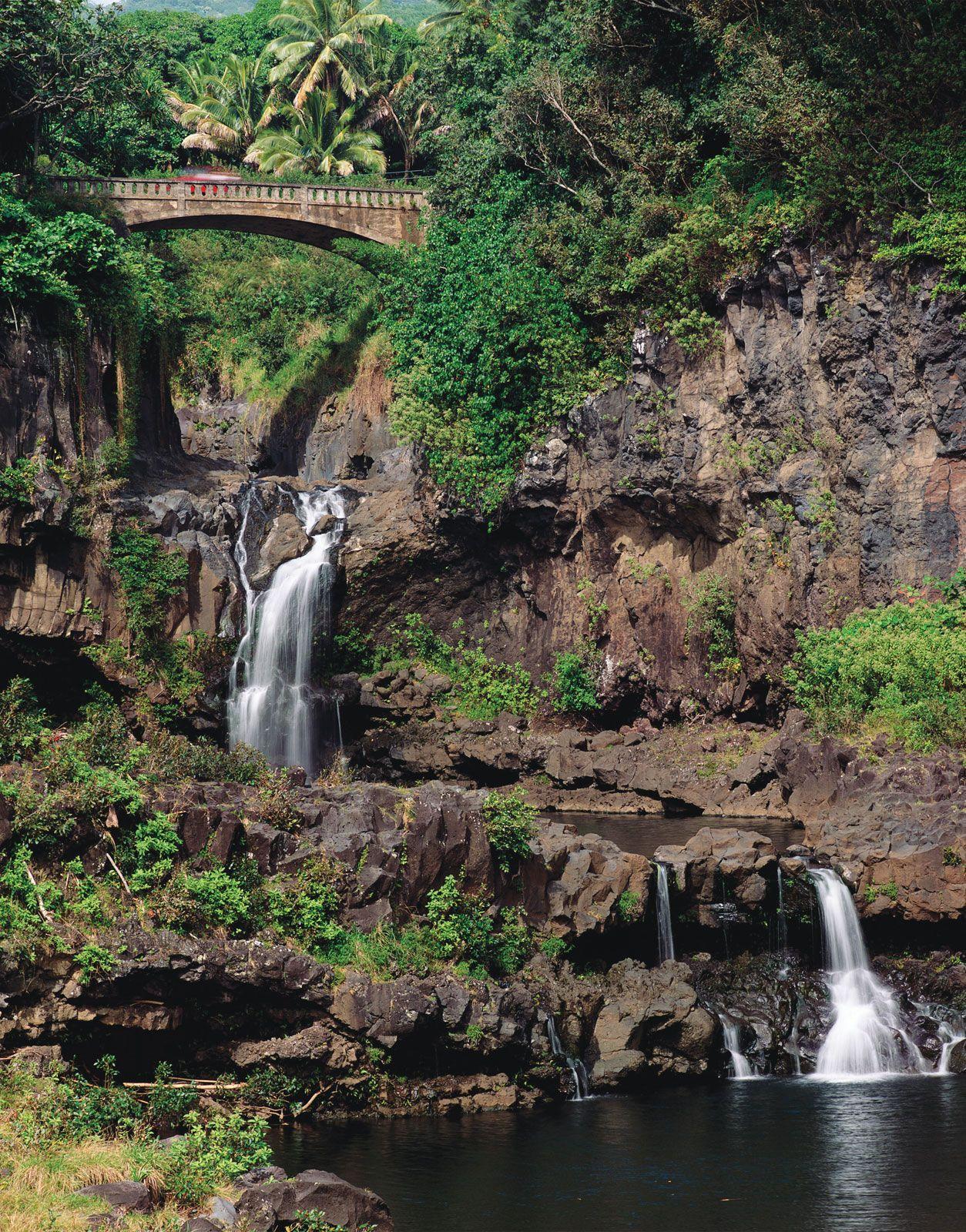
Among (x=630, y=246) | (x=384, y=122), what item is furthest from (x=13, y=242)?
(x=384, y=122)

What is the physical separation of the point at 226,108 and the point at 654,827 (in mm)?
39169

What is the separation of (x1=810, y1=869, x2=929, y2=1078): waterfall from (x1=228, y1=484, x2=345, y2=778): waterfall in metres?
15.2

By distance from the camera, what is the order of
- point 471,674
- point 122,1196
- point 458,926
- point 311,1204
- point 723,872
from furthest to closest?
point 471,674 < point 723,872 < point 458,926 < point 311,1204 < point 122,1196

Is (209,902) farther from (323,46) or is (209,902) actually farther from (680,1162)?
(323,46)

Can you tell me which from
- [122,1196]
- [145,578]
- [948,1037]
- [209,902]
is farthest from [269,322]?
[122,1196]

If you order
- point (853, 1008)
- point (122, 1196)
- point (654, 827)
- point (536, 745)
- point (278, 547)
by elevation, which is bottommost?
point (122, 1196)

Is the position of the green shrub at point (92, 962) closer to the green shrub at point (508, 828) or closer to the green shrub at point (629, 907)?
the green shrub at point (508, 828)

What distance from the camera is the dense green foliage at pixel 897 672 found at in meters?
25.2

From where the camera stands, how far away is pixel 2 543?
3028 centimetres

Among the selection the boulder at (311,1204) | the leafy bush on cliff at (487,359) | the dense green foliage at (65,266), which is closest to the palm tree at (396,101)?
the leafy bush on cliff at (487,359)

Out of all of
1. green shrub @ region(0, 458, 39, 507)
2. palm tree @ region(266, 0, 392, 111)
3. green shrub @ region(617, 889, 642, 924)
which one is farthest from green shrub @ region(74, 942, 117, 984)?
palm tree @ region(266, 0, 392, 111)

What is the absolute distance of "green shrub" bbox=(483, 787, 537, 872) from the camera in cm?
1872

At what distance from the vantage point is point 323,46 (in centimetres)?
5288

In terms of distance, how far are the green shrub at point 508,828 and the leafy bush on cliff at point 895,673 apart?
9.59 metres
